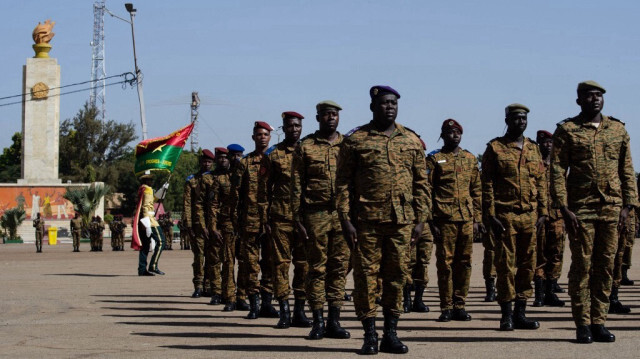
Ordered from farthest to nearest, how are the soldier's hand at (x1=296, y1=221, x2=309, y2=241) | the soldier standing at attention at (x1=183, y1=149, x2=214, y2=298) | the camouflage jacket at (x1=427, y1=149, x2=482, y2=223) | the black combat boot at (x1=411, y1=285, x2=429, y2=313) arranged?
the soldier standing at attention at (x1=183, y1=149, x2=214, y2=298)
the black combat boot at (x1=411, y1=285, x2=429, y2=313)
the camouflage jacket at (x1=427, y1=149, x2=482, y2=223)
the soldier's hand at (x1=296, y1=221, x2=309, y2=241)

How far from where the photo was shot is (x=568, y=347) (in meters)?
8.29

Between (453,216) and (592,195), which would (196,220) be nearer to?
(453,216)

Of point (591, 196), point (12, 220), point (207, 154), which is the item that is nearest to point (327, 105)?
point (591, 196)

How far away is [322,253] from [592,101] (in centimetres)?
280

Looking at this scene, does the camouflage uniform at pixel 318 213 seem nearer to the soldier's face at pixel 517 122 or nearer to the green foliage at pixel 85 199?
the soldier's face at pixel 517 122

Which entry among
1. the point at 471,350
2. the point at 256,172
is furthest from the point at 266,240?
the point at 471,350

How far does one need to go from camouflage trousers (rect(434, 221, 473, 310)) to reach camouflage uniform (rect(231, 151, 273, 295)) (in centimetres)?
192

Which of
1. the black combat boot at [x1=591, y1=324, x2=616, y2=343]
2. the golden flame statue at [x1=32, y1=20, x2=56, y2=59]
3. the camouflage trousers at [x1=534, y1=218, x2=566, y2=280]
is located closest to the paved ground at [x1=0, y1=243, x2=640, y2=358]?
the black combat boot at [x1=591, y1=324, x2=616, y2=343]

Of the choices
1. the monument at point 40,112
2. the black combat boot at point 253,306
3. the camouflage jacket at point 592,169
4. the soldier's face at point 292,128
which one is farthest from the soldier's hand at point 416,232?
the monument at point 40,112

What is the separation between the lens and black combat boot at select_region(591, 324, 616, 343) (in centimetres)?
852

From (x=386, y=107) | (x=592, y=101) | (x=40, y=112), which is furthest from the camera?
(x=40, y=112)

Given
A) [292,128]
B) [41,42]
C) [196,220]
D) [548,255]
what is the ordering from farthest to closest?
[41,42] → [196,220] → [548,255] → [292,128]

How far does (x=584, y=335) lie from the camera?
8469 mm

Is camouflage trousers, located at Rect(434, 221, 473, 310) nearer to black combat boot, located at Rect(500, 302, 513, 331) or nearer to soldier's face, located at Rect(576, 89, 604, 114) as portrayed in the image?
black combat boot, located at Rect(500, 302, 513, 331)
